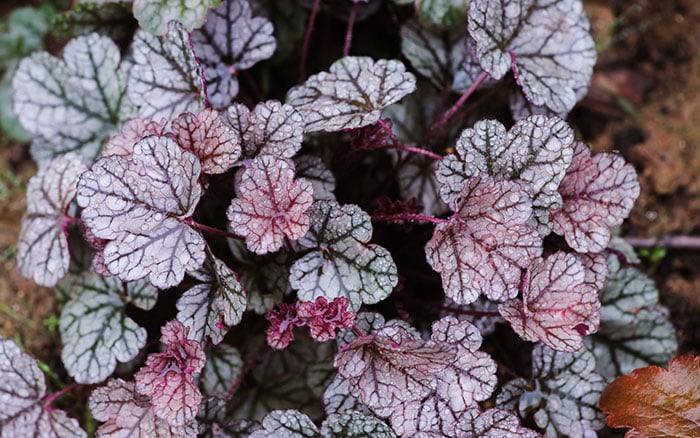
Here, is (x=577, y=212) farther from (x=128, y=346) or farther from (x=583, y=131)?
(x=128, y=346)

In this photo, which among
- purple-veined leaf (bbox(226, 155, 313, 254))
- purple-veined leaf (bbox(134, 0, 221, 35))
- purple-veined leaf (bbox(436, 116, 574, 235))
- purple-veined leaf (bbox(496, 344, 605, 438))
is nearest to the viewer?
purple-veined leaf (bbox(226, 155, 313, 254))

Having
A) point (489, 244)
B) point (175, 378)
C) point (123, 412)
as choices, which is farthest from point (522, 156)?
point (123, 412)

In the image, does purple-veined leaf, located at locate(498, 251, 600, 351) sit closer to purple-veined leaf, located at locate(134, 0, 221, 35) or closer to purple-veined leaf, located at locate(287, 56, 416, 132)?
purple-veined leaf, located at locate(287, 56, 416, 132)

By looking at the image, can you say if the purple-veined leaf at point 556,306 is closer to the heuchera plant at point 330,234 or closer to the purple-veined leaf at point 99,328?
the heuchera plant at point 330,234

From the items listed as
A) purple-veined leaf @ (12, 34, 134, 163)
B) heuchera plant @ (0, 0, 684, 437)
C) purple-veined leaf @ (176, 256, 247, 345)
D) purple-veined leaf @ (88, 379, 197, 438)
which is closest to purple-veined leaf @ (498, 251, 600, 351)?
heuchera plant @ (0, 0, 684, 437)

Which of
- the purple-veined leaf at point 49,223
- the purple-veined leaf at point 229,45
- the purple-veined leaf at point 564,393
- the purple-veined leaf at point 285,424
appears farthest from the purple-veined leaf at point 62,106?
the purple-veined leaf at point 564,393

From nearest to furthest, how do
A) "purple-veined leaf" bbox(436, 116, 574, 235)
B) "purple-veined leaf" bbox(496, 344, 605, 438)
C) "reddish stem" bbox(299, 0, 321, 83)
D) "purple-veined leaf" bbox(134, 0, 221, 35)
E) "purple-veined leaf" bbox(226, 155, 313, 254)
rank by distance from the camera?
"purple-veined leaf" bbox(226, 155, 313, 254), "purple-veined leaf" bbox(436, 116, 574, 235), "purple-veined leaf" bbox(496, 344, 605, 438), "purple-veined leaf" bbox(134, 0, 221, 35), "reddish stem" bbox(299, 0, 321, 83)

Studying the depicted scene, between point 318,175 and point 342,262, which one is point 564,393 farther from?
point 318,175
